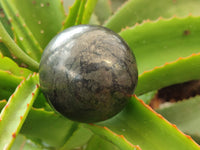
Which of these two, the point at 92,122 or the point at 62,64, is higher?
the point at 62,64

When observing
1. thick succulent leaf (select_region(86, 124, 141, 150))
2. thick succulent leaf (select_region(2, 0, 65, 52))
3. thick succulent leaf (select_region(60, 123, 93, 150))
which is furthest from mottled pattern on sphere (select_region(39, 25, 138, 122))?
thick succulent leaf (select_region(2, 0, 65, 52))

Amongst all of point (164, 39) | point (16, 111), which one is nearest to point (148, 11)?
point (164, 39)

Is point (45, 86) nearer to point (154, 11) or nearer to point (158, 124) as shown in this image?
point (158, 124)

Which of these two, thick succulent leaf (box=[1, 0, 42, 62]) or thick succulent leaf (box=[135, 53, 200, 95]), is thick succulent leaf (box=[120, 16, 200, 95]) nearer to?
thick succulent leaf (box=[135, 53, 200, 95])

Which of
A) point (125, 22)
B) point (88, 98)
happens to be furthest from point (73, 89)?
point (125, 22)

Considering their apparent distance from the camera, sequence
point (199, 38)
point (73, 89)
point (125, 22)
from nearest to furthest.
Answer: point (73, 89) → point (199, 38) → point (125, 22)

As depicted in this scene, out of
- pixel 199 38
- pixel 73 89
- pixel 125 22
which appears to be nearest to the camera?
pixel 73 89

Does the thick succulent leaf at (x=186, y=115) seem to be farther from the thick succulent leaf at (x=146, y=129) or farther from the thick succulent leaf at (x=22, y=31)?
the thick succulent leaf at (x=22, y=31)
